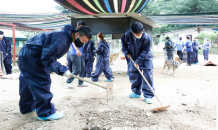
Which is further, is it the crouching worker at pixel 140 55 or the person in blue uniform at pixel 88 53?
the person in blue uniform at pixel 88 53

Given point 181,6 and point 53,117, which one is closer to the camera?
point 53,117

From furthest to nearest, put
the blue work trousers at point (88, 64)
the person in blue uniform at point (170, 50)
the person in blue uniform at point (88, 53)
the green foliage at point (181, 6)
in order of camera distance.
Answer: the green foliage at point (181, 6), the person in blue uniform at point (170, 50), the blue work trousers at point (88, 64), the person in blue uniform at point (88, 53)

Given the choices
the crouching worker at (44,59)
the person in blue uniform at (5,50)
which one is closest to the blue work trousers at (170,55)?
the crouching worker at (44,59)

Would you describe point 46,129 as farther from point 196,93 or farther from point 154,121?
point 196,93

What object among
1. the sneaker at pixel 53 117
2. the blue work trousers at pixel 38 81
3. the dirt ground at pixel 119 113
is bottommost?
the dirt ground at pixel 119 113

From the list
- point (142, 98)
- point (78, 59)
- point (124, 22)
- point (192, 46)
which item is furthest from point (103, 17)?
point (192, 46)

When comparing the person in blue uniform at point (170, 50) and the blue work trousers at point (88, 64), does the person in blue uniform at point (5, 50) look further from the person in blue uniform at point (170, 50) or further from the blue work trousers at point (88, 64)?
the person in blue uniform at point (170, 50)

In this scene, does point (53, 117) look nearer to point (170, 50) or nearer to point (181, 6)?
point (170, 50)

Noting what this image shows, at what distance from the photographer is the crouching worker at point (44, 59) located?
2133 millimetres

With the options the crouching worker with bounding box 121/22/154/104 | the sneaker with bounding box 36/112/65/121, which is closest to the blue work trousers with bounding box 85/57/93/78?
the crouching worker with bounding box 121/22/154/104

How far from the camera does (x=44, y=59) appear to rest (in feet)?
6.92

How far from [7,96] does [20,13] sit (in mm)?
3325

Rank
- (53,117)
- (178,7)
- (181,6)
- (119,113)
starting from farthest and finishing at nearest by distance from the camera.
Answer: (178,7)
(181,6)
(119,113)
(53,117)

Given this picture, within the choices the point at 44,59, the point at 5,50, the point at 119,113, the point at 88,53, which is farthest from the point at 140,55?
the point at 5,50
